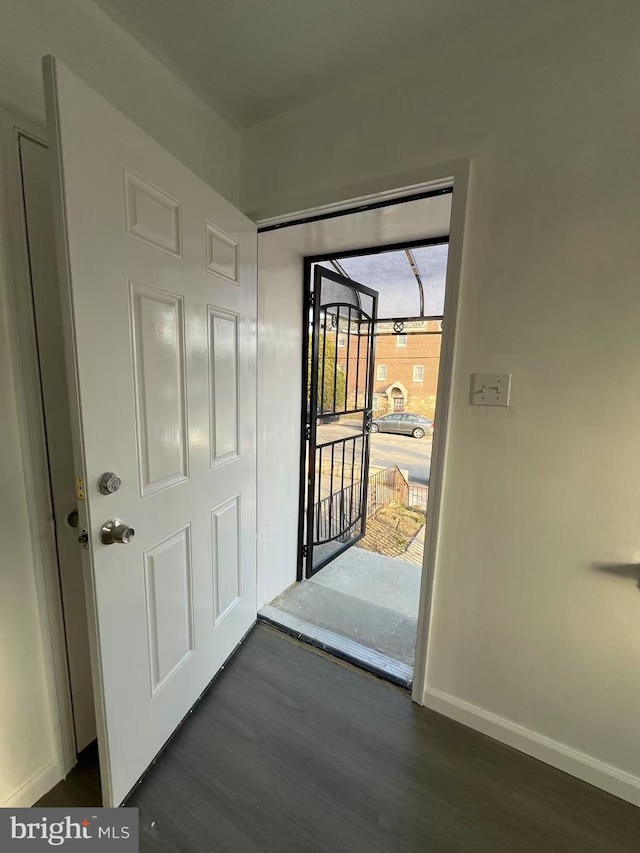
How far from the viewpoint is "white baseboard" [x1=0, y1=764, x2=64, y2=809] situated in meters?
1.00

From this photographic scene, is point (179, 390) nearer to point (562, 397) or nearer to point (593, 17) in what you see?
point (562, 397)

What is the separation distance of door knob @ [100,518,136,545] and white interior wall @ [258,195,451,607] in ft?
3.18

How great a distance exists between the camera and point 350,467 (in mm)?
2771

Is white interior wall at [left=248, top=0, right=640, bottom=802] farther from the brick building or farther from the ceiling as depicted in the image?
the brick building

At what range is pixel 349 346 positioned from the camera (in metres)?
2.56

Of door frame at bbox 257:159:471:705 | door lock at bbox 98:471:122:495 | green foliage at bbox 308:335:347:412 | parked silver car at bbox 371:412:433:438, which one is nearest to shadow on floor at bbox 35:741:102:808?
door lock at bbox 98:471:122:495

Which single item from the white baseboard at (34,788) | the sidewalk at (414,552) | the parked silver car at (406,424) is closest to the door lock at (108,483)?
the white baseboard at (34,788)

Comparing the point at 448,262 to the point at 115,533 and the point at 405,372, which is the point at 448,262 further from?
the point at 405,372

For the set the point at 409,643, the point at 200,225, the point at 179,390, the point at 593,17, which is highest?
the point at 593,17

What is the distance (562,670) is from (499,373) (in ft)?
3.44

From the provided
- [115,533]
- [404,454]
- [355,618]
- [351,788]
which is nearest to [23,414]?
[115,533]

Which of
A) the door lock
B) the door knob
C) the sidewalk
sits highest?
the door lock

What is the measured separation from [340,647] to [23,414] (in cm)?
165

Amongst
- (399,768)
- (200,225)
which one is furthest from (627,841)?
(200,225)
